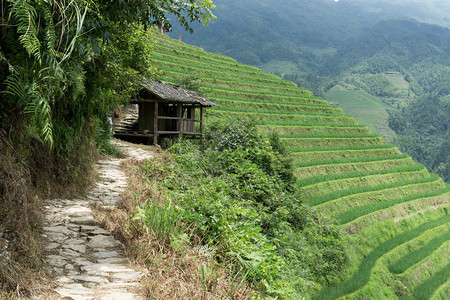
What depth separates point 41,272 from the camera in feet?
11.3

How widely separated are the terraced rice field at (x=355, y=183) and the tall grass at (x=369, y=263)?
0.12 ft

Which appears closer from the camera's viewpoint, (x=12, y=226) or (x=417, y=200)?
(x=12, y=226)

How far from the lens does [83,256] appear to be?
410 centimetres

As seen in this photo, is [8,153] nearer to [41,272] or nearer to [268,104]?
[41,272]

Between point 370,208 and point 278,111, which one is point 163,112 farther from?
point 278,111

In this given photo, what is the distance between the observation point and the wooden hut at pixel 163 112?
13.3m

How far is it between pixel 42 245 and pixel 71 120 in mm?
2359

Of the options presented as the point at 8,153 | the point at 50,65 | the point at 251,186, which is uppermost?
the point at 50,65

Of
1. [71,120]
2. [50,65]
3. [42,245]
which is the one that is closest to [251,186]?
[71,120]

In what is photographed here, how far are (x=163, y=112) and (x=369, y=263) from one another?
9.81 metres

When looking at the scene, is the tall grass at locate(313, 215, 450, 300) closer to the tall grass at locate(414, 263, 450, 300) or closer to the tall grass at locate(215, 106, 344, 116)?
the tall grass at locate(414, 263, 450, 300)

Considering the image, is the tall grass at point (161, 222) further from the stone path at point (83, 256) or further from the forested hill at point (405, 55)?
the forested hill at point (405, 55)

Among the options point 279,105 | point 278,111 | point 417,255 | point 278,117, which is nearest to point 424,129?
point 279,105

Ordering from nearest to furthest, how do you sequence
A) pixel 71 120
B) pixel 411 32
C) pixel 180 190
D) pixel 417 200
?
pixel 71 120 < pixel 180 190 < pixel 417 200 < pixel 411 32
